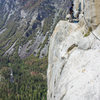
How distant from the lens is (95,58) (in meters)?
13.6

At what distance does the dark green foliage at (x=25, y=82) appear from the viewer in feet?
287

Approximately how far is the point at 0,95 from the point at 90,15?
8202cm

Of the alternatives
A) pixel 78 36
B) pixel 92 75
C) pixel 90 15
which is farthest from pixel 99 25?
pixel 92 75

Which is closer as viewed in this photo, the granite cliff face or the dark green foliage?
the granite cliff face

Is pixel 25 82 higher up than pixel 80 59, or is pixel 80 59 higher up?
pixel 80 59

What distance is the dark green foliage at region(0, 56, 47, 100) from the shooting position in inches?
3441

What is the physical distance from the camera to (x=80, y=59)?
1531cm

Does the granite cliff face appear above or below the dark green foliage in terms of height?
above

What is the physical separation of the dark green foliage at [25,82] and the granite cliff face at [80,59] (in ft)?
227

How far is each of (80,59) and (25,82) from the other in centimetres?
10039

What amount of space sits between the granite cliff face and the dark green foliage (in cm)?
6933

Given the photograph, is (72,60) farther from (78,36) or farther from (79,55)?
A: (78,36)

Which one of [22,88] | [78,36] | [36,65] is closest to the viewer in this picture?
[78,36]

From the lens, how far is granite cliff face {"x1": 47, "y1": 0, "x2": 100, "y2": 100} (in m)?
11.9
